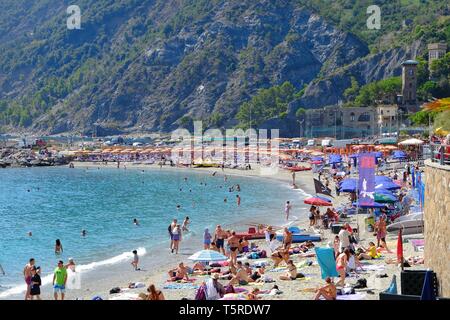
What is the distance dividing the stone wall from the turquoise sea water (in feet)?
40.1

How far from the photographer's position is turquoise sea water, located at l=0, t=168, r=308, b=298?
29.3 m

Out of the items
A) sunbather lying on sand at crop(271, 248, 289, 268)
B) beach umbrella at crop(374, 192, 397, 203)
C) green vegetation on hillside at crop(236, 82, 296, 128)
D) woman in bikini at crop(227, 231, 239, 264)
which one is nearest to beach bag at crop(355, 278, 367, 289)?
sunbather lying on sand at crop(271, 248, 289, 268)

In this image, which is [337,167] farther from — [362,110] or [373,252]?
[362,110]

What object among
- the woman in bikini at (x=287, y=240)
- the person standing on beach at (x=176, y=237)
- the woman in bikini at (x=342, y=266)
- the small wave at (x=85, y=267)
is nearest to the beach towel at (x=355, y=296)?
the woman in bikini at (x=342, y=266)

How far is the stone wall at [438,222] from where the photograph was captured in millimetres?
12273

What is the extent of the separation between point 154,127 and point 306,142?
269 feet

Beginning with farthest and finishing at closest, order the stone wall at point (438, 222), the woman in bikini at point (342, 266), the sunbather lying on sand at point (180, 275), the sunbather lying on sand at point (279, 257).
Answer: the sunbather lying on sand at point (279, 257)
the sunbather lying on sand at point (180, 275)
the woman in bikini at point (342, 266)
the stone wall at point (438, 222)

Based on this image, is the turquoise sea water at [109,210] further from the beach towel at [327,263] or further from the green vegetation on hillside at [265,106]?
the green vegetation on hillside at [265,106]

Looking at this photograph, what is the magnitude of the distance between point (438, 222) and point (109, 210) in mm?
35915

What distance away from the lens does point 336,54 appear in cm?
18038

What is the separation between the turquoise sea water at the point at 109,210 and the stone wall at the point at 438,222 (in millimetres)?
12222

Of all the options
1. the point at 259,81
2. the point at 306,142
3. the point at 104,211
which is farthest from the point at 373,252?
the point at 259,81

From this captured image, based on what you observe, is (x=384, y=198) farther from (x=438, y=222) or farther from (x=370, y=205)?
(x=438, y=222)

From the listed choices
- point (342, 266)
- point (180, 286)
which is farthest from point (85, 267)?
point (342, 266)
